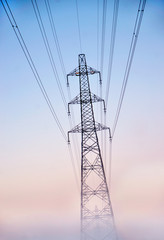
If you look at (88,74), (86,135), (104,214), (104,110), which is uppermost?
(88,74)

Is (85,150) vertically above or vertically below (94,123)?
below

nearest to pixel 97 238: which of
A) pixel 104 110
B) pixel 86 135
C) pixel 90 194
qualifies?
pixel 90 194

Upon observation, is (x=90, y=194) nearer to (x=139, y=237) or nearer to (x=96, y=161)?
(x=96, y=161)

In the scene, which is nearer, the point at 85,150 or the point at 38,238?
the point at 85,150

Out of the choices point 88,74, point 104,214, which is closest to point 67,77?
point 88,74

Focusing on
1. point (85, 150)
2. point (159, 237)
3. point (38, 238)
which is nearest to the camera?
point (85, 150)

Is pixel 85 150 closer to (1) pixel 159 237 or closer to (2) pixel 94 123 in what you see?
(2) pixel 94 123

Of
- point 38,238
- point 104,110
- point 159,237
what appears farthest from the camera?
point 38,238

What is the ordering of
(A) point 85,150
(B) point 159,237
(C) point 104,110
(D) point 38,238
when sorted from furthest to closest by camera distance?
(D) point 38,238
(B) point 159,237
(C) point 104,110
(A) point 85,150

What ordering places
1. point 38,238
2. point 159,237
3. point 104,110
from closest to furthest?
point 104,110 < point 159,237 < point 38,238
